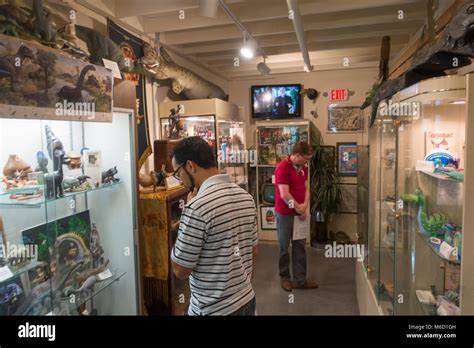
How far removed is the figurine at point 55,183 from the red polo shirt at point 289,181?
2.24m

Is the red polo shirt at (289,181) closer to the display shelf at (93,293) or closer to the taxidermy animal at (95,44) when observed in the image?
the display shelf at (93,293)

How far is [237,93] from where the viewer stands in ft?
20.5

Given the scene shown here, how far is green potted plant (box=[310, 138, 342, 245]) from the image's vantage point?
5395 millimetres

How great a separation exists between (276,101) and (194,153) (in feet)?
14.8

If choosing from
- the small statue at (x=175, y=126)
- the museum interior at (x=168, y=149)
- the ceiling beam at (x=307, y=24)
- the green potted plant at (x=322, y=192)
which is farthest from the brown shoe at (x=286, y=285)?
the ceiling beam at (x=307, y=24)

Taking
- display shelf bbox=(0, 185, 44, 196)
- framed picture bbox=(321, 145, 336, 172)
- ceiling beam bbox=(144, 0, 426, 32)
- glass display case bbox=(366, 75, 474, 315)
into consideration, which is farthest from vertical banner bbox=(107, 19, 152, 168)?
framed picture bbox=(321, 145, 336, 172)

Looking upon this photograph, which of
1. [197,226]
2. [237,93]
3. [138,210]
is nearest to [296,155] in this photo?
[138,210]

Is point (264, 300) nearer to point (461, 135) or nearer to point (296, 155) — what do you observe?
point (296, 155)

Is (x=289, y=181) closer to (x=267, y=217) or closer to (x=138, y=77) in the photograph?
(x=138, y=77)

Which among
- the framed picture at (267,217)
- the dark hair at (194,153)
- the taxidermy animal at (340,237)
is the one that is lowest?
the taxidermy animal at (340,237)

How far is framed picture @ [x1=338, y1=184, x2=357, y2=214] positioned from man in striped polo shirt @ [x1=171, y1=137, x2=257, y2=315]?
4.45 m

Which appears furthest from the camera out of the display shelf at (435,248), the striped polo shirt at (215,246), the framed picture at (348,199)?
the framed picture at (348,199)

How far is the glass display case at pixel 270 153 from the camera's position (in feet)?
18.1
